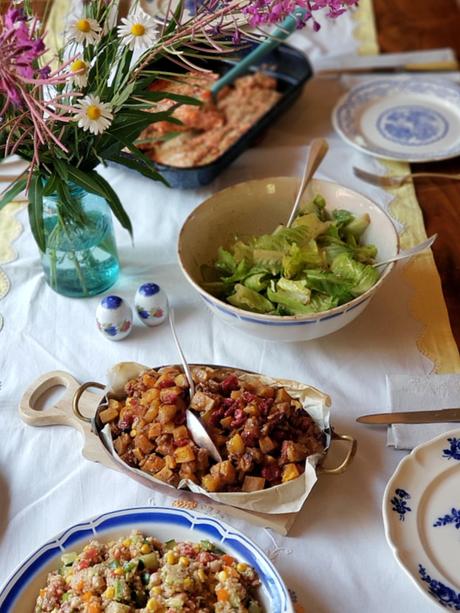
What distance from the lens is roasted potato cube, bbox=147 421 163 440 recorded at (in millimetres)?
1062

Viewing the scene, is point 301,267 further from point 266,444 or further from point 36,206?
point 36,206

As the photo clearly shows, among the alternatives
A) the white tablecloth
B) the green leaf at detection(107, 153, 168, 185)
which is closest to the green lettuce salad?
the white tablecloth

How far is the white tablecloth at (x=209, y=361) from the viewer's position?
1001 mm

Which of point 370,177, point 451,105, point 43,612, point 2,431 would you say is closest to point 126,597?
point 43,612

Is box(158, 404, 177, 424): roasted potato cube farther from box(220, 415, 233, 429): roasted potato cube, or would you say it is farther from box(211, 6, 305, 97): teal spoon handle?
box(211, 6, 305, 97): teal spoon handle

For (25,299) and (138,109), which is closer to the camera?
(138,109)

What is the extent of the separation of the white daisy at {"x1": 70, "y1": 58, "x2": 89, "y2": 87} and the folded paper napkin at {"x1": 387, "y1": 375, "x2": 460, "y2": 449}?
2.33ft

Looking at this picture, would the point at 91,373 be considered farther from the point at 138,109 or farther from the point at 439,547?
the point at 439,547

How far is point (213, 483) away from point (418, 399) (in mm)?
404

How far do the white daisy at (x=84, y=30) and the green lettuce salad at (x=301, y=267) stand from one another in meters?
0.48

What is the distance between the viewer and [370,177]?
1.70 m

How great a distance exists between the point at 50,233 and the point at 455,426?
80cm

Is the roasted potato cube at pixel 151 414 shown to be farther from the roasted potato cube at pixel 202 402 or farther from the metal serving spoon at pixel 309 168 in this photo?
the metal serving spoon at pixel 309 168

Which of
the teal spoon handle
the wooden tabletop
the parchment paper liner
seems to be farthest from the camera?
the teal spoon handle
